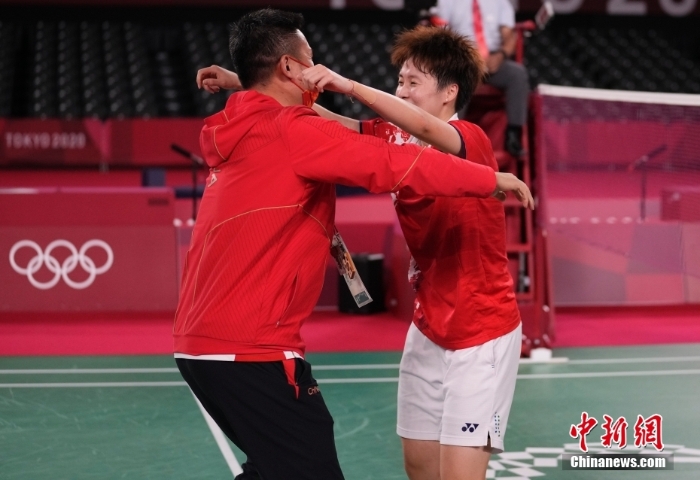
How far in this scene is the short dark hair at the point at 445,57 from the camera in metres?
3.45

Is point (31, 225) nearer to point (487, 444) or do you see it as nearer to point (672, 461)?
point (672, 461)

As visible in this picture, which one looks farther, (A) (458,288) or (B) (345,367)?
(B) (345,367)

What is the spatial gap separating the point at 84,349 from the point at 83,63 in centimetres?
1333

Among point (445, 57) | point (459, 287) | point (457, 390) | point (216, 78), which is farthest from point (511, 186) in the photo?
point (216, 78)

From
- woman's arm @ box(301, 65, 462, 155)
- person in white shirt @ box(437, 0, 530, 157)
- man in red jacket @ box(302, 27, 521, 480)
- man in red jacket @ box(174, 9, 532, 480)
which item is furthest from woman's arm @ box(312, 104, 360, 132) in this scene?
person in white shirt @ box(437, 0, 530, 157)

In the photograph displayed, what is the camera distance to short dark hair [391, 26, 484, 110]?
3.45 metres

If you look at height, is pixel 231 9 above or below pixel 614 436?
above

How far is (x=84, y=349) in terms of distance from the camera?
332 inches

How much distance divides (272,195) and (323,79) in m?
0.37

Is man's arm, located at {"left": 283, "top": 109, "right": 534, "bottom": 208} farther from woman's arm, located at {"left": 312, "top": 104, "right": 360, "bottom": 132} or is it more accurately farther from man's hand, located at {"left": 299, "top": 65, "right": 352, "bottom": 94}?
woman's arm, located at {"left": 312, "top": 104, "right": 360, "bottom": 132}

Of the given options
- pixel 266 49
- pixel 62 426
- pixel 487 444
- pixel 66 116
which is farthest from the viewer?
pixel 66 116

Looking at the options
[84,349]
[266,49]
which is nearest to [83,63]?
[84,349]

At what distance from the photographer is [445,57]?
3.45m

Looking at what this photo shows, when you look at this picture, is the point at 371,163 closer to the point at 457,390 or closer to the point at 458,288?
the point at 458,288
